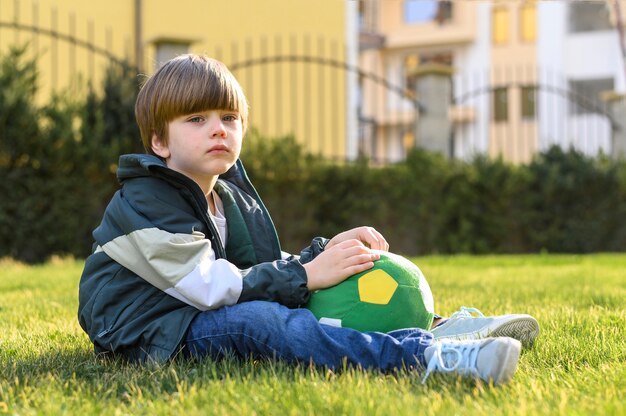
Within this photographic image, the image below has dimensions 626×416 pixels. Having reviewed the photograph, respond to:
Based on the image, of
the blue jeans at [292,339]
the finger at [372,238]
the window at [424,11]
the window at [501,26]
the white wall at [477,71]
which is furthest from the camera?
the window at [424,11]

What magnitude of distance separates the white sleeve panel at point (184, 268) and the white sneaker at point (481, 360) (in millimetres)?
711

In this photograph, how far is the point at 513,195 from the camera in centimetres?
1106

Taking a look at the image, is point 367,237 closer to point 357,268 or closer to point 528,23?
point 357,268

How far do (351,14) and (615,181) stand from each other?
692 cm

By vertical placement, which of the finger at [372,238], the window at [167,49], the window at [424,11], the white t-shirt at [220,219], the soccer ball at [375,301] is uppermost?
the window at [424,11]

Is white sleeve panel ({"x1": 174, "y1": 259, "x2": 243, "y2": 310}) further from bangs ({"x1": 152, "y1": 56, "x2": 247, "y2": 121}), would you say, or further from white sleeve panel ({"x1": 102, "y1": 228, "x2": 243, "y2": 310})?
bangs ({"x1": 152, "y1": 56, "x2": 247, "y2": 121})

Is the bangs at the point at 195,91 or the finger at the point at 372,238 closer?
the bangs at the point at 195,91

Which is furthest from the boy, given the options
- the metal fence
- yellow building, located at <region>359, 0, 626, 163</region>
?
yellow building, located at <region>359, 0, 626, 163</region>

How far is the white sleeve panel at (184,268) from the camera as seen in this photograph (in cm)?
275

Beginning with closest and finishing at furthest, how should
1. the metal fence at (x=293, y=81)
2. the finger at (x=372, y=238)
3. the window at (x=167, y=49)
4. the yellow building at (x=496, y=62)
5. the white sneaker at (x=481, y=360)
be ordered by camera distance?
the white sneaker at (x=481, y=360)
the finger at (x=372, y=238)
the window at (x=167, y=49)
the metal fence at (x=293, y=81)
the yellow building at (x=496, y=62)

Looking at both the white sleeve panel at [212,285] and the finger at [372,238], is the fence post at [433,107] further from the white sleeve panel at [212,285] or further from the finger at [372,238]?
the white sleeve panel at [212,285]

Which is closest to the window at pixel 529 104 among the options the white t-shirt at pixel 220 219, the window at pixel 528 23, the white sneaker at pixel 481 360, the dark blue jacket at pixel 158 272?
the window at pixel 528 23

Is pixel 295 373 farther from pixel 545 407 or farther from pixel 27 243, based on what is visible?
pixel 27 243

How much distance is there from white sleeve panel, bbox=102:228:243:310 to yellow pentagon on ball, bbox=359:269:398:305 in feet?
1.32
